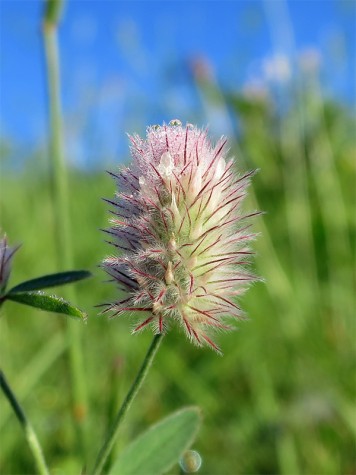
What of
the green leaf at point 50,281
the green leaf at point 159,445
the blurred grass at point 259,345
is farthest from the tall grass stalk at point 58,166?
the green leaf at point 50,281

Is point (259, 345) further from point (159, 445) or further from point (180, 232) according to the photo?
point (180, 232)

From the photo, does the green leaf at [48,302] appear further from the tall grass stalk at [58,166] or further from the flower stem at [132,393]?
the tall grass stalk at [58,166]

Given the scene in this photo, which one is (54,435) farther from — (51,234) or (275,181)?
(275,181)

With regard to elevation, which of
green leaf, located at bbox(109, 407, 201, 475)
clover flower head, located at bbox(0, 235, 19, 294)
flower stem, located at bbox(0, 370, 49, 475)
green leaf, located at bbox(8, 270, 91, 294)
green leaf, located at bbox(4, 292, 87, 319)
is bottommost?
green leaf, located at bbox(109, 407, 201, 475)

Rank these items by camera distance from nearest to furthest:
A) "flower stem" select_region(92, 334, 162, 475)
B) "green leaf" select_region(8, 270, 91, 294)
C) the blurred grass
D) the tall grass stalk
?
"flower stem" select_region(92, 334, 162, 475) < "green leaf" select_region(8, 270, 91, 294) < the tall grass stalk < the blurred grass

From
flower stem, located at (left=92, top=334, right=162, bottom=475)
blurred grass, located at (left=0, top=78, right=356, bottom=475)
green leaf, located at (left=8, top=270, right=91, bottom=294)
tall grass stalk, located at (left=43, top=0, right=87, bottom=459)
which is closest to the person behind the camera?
flower stem, located at (left=92, top=334, right=162, bottom=475)

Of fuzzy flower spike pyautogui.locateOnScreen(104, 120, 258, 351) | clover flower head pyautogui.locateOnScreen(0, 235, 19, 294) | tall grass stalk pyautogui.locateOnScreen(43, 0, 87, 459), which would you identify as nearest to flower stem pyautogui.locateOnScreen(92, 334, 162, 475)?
fuzzy flower spike pyautogui.locateOnScreen(104, 120, 258, 351)

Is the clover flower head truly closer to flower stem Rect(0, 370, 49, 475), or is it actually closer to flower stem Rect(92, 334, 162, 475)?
flower stem Rect(0, 370, 49, 475)
